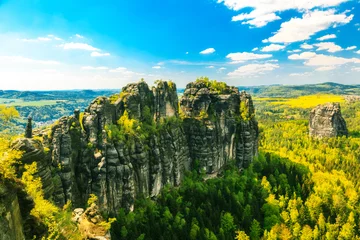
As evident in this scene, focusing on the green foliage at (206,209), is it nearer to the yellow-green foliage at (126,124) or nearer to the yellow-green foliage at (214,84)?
the yellow-green foliage at (126,124)

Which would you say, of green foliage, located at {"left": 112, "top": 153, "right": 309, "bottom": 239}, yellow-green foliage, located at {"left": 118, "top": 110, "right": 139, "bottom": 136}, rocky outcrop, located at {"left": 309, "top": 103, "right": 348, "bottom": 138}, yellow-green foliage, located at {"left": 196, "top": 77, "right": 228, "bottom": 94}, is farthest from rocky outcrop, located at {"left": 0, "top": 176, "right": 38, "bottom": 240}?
rocky outcrop, located at {"left": 309, "top": 103, "right": 348, "bottom": 138}

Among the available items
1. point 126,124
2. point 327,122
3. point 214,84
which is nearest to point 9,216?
point 126,124

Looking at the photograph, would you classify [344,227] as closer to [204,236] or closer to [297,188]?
[297,188]

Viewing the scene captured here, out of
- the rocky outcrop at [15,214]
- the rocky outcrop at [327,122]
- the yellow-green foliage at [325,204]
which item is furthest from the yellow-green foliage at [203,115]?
the rocky outcrop at [327,122]

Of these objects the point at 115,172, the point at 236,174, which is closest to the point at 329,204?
the point at 236,174

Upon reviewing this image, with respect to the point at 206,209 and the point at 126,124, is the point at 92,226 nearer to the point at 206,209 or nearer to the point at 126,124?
the point at 126,124

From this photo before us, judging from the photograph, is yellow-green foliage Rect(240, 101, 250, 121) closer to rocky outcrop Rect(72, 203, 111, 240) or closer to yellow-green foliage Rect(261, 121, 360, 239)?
yellow-green foliage Rect(261, 121, 360, 239)
